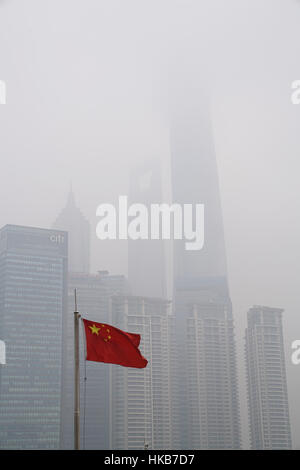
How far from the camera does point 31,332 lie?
7325cm

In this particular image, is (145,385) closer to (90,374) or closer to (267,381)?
(90,374)

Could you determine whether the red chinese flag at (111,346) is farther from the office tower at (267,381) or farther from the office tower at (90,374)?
the office tower at (267,381)

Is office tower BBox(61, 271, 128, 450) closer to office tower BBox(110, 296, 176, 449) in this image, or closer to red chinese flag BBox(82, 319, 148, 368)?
office tower BBox(110, 296, 176, 449)

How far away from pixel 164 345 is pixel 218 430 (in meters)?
12.8

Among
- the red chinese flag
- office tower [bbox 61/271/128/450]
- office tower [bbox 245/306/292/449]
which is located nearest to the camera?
the red chinese flag

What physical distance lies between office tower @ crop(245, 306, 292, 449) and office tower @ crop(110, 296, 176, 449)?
1092cm

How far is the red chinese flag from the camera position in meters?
8.41

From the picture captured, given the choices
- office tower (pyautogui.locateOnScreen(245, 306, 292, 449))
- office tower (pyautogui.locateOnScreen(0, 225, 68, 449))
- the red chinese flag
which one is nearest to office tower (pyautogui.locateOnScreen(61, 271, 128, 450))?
office tower (pyautogui.locateOnScreen(0, 225, 68, 449))

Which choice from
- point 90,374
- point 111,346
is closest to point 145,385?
point 90,374

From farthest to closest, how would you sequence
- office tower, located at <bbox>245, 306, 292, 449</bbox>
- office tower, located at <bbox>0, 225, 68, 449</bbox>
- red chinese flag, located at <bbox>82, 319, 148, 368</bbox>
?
1. office tower, located at <bbox>245, 306, 292, 449</bbox>
2. office tower, located at <bbox>0, 225, 68, 449</bbox>
3. red chinese flag, located at <bbox>82, 319, 148, 368</bbox>

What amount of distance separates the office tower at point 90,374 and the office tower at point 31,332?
2040 mm

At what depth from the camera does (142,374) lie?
78.3 m
